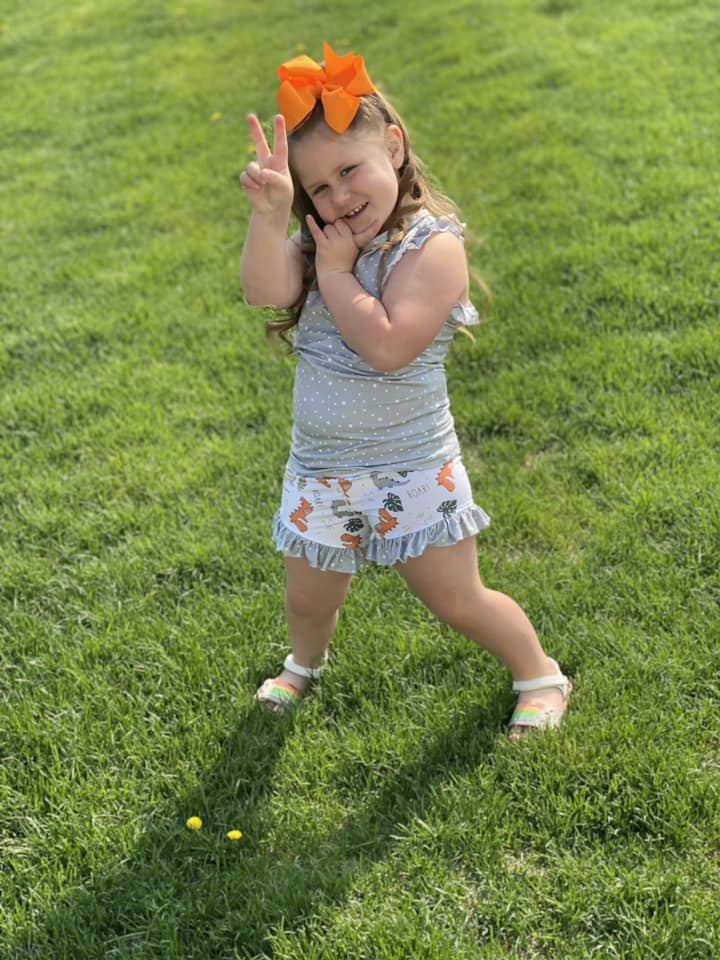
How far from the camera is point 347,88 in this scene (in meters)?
2.03

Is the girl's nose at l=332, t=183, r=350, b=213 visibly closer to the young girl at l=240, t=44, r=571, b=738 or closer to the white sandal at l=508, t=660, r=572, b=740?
the young girl at l=240, t=44, r=571, b=738

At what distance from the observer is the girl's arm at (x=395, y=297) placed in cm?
207

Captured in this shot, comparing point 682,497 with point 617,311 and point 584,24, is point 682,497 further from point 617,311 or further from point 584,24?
point 584,24

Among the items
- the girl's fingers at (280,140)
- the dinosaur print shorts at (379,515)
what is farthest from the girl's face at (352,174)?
the dinosaur print shorts at (379,515)

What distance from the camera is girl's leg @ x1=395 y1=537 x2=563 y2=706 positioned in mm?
Result: 2324

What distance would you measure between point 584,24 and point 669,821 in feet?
21.8

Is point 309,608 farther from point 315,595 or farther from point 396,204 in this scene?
point 396,204

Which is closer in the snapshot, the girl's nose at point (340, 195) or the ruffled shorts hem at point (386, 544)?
the girl's nose at point (340, 195)

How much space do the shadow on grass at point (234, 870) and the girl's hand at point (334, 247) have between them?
119 cm

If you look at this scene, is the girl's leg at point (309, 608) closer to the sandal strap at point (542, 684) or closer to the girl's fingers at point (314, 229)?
the sandal strap at point (542, 684)

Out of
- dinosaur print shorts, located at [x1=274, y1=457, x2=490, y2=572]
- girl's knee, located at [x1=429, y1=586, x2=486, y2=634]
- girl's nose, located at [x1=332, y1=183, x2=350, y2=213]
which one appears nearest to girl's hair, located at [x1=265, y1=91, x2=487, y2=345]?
girl's nose, located at [x1=332, y1=183, x2=350, y2=213]

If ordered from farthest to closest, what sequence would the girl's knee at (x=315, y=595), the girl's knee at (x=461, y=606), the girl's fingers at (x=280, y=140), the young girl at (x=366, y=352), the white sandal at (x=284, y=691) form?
1. the white sandal at (x=284, y=691)
2. the girl's knee at (x=315, y=595)
3. the girl's knee at (x=461, y=606)
4. the young girl at (x=366, y=352)
5. the girl's fingers at (x=280, y=140)

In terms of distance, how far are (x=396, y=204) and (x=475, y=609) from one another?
0.97m

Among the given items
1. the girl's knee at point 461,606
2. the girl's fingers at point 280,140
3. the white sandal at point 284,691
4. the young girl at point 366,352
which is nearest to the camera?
Answer: the girl's fingers at point 280,140
